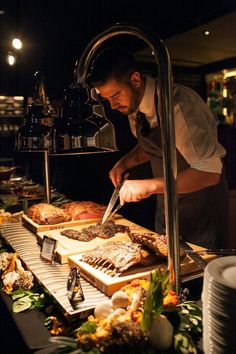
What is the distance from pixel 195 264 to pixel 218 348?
2.27ft

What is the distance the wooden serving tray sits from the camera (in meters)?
1.57

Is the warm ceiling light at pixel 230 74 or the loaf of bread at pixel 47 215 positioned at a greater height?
the warm ceiling light at pixel 230 74

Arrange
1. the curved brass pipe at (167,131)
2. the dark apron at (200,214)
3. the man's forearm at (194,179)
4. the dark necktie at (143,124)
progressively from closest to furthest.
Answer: the curved brass pipe at (167,131) → the man's forearm at (194,179) → the dark apron at (200,214) → the dark necktie at (143,124)

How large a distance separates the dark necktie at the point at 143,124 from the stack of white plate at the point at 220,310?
1.77m

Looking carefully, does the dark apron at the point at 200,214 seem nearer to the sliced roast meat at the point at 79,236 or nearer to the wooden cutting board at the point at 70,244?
the wooden cutting board at the point at 70,244

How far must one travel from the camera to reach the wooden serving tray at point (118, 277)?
1.57 meters

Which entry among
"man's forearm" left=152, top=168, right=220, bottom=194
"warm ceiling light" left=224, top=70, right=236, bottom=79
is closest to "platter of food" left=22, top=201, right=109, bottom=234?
"man's forearm" left=152, top=168, right=220, bottom=194

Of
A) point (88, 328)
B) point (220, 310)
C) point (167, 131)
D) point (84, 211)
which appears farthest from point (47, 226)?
point (220, 310)

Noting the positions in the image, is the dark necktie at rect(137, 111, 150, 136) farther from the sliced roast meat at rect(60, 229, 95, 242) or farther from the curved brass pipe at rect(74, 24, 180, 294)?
the curved brass pipe at rect(74, 24, 180, 294)

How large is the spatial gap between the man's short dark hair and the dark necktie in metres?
0.53

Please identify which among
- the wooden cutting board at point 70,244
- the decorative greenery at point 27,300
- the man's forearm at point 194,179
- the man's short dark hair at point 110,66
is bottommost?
the decorative greenery at point 27,300

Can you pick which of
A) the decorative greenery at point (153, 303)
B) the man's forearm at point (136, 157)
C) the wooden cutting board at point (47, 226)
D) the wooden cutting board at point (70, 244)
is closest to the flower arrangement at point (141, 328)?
the decorative greenery at point (153, 303)

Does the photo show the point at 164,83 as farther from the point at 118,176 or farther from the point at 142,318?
the point at 118,176

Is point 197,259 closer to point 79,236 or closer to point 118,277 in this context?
point 118,277
